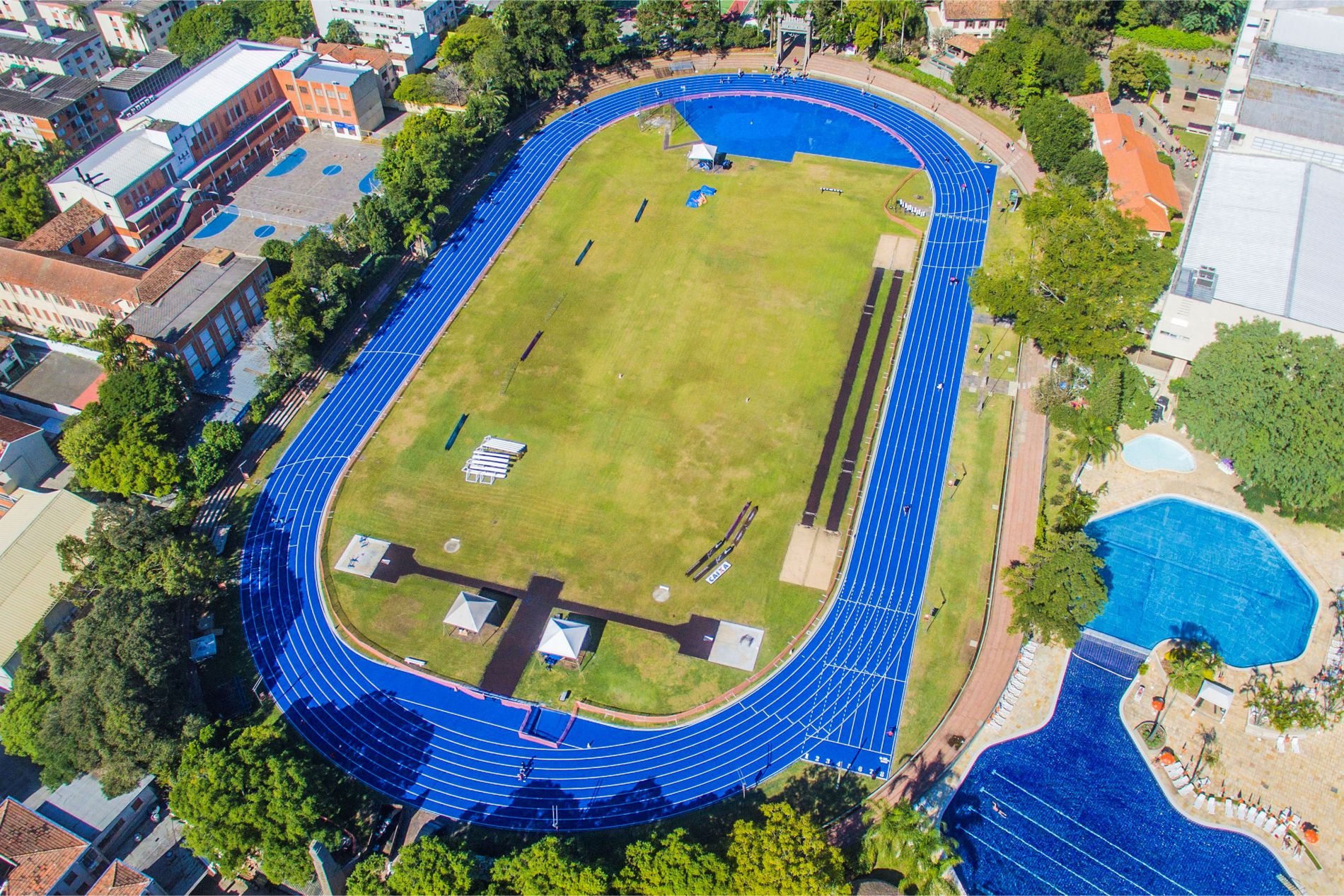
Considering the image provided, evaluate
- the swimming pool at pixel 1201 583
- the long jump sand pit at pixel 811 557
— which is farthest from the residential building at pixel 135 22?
the swimming pool at pixel 1201 583

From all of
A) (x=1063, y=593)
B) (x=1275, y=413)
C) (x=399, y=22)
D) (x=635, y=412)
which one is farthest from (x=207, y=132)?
(x=1275, y=413)

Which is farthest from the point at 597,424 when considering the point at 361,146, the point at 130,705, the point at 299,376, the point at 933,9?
the point at 933,9

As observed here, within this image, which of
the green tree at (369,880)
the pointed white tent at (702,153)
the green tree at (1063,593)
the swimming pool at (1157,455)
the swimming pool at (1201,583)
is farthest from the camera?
the pointed white tent at (702,153)

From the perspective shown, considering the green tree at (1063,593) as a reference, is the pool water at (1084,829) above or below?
below

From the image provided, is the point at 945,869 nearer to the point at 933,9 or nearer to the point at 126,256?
the point at 126,256

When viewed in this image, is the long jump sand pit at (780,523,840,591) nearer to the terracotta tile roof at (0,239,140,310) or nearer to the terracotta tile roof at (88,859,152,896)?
the terracotta tile roof at (88,859,152,896)

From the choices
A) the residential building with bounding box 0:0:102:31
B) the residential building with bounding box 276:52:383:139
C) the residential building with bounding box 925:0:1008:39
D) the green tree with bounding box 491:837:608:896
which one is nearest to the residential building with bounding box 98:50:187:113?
the residential building with bounding box 0:0:102:31

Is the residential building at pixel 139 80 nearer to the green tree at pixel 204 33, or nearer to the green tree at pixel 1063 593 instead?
the green tree at pixel 204 33
